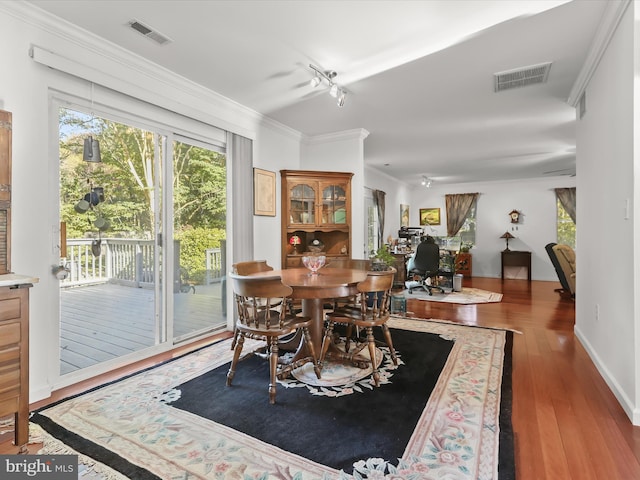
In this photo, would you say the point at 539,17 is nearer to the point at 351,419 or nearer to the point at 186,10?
the point at 186,10

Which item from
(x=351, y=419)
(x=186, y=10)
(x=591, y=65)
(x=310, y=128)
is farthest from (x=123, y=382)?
(x=591, y=65)

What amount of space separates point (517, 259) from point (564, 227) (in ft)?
4.17

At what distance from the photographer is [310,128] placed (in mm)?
4594

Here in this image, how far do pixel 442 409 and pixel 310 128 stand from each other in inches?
145

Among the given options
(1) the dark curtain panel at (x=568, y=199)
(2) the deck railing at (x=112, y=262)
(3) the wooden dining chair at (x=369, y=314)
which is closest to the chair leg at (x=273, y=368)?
(3) the wooden dining chair at (x=369, y=314)

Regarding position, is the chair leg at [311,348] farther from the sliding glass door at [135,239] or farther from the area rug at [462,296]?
the area rug at [462,296]

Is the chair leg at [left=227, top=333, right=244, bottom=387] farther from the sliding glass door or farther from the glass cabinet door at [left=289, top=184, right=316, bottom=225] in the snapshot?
the glass cabinet door at [left=289, top=184, right=316, bottom=225]

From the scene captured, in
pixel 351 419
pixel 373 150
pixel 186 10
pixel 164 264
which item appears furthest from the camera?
pixel 373 150

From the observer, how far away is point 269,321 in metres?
2.32

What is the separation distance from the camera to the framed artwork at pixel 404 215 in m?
9.01

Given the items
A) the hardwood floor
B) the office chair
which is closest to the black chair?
the office chair

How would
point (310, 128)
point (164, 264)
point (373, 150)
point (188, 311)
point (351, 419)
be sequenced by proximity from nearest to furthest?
1. point (351, 419)
2. point (164, 264)
3. point (188, 311)
4. point (310, 128)
5. point (373, 150)

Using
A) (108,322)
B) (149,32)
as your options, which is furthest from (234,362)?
(149,32)

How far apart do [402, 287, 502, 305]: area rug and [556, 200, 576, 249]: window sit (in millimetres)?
3254
